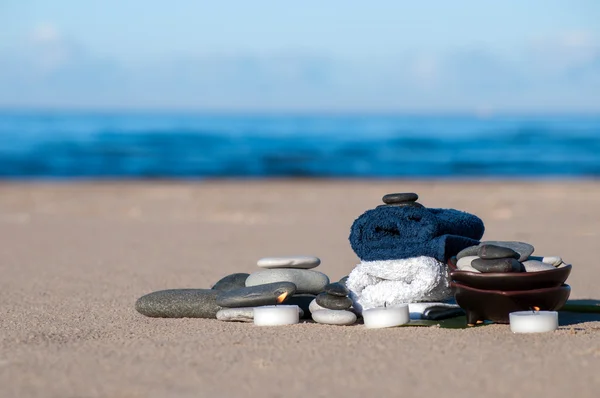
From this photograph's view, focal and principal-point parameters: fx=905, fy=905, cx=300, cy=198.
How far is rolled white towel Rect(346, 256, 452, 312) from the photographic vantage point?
20.6 ft

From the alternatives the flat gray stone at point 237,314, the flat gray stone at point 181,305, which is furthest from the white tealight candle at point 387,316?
the flat gray stone at point 181,305

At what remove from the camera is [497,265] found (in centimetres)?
587

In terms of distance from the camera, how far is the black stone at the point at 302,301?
22.1 ft

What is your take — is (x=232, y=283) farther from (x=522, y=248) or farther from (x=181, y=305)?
(x=522, y=248)

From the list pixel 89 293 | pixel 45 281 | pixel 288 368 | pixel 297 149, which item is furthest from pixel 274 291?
pixel 297 149

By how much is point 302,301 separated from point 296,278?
0.64 ft

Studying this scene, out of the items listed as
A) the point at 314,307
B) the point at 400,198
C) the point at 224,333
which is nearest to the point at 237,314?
the point at 224,333

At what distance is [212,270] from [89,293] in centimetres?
188

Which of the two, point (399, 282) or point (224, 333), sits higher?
point (399, 282)

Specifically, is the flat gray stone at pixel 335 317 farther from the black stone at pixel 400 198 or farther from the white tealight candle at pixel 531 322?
the white tealight candle at pixel 531 322

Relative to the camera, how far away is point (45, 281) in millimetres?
8812

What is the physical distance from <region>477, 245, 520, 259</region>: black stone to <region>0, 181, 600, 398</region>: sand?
49 cm

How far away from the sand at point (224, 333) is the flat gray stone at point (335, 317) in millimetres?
91

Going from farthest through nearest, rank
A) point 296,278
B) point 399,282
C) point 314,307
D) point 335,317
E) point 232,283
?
point 232,283
point 296,278
point 314,307
point 399,282
point 335,317
